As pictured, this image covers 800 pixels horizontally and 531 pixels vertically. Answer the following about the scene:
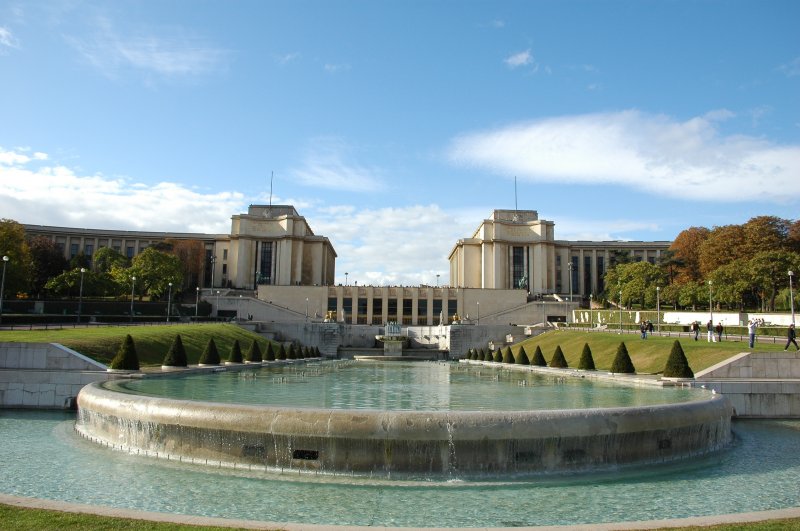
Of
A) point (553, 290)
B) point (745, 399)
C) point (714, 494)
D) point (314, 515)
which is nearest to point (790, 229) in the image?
point (553, 290)

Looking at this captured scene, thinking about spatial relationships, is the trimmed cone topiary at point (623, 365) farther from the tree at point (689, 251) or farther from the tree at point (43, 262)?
the tree at point (43, 262)

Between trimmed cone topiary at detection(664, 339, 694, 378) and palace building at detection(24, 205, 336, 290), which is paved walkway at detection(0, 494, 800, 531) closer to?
trimmed cone topiary at detection(664, 339, 694, 378)

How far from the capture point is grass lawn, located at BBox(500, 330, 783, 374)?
29.1 metres

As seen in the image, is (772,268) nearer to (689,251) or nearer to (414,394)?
(689,251)

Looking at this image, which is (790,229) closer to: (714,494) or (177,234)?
(714,494)

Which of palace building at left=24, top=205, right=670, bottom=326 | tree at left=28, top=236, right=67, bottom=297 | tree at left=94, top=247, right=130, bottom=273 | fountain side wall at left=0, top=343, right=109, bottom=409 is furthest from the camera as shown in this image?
palace building at left=24, top=205, right=670, bottom=326

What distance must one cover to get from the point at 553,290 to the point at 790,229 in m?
42.6

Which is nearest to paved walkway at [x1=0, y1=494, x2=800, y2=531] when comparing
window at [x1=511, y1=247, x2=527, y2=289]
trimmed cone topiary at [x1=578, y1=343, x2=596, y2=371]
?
trimmed cone topiary at [x1=578, y1=343, x2=596, y2=371]

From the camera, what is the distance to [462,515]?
29.6 ft

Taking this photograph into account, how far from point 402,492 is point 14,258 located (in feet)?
212

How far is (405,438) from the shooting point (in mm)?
11203

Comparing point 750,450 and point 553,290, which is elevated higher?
point 553,290

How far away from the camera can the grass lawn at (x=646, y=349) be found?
2914 cm

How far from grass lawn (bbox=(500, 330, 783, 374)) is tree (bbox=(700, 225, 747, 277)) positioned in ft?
96.9
